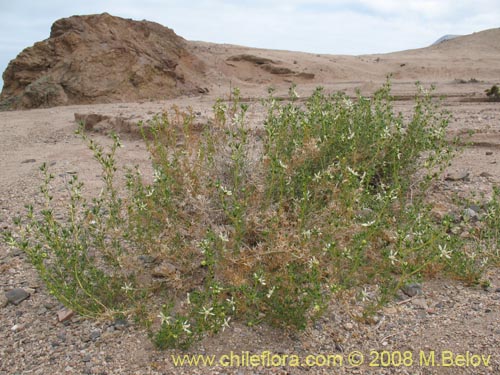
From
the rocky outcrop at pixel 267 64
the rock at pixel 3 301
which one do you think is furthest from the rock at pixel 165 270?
the rocky outcrop at pixel 267 64

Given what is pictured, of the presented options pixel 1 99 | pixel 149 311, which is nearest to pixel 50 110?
pixel 1 99

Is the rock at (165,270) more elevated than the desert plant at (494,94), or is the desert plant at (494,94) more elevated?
the desert plant at (494,94)

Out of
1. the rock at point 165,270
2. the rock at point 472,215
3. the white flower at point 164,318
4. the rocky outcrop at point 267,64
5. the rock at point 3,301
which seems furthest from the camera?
the rocky outcrop at point 267,64

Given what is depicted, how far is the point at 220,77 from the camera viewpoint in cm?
1320

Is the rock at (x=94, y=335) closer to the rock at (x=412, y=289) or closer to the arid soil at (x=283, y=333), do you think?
the arid soil at (x=283, y=333)

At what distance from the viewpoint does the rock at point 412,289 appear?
116 inches

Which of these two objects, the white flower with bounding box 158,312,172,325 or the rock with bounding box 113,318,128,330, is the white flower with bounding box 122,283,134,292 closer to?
the rock with bounding box 113,318,128,330

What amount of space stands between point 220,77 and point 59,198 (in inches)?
373

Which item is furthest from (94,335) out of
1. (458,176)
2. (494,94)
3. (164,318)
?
(494,94)

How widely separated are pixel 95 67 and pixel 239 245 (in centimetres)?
903

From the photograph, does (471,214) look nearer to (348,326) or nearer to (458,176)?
(458,176)

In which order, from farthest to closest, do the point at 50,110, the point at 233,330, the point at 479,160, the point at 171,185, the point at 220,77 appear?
the point at 220,77 → the point at 50,110 → the point at 479,160 → the point at 171,185 → the point at 233,330

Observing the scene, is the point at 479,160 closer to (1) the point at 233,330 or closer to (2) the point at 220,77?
(1) the point at 233,330

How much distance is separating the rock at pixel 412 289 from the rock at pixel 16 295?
7.56 ft
